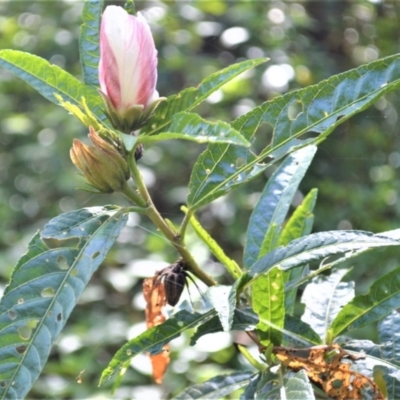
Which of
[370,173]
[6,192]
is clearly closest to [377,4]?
[370,173]

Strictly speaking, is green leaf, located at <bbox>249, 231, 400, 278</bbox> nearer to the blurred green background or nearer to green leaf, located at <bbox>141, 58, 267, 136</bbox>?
green leaf, located at <bbox>141, 58, 267, 136</bbox>

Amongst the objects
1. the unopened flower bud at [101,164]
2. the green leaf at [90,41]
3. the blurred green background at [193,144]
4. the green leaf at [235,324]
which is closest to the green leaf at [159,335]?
the green leaf at [235,324]

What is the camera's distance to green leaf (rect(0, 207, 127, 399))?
0.44 meters

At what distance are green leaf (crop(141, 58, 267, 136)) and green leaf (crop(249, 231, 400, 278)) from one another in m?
0.12

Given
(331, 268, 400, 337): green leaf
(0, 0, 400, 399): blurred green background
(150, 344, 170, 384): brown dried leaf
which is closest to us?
(331, 268, 400, 337): green leaf

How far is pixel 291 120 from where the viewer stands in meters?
0.48

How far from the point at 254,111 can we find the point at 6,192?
5.30ft

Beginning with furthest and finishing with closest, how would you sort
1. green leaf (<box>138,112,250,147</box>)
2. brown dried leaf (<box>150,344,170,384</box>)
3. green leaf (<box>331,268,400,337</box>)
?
brown dried leaf (<box>150,344,170,384</box>) → green leaf (<box>331,268,400,337</box>) → green leaf (<box>138,112,250,147</box>)

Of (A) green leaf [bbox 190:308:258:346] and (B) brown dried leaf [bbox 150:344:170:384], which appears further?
(B) brown dried leaf [bbox 150:344:170:384]

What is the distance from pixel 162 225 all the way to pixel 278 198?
0.16 m

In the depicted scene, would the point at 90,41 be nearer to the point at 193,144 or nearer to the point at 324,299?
the point at 324,299

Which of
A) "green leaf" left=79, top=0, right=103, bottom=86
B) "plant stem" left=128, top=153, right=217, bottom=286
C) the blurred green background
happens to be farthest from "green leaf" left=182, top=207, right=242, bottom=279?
the blurred green background

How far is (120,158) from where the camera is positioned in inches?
18.7

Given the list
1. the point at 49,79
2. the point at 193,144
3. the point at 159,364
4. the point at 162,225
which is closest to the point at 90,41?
the point at 49,79
